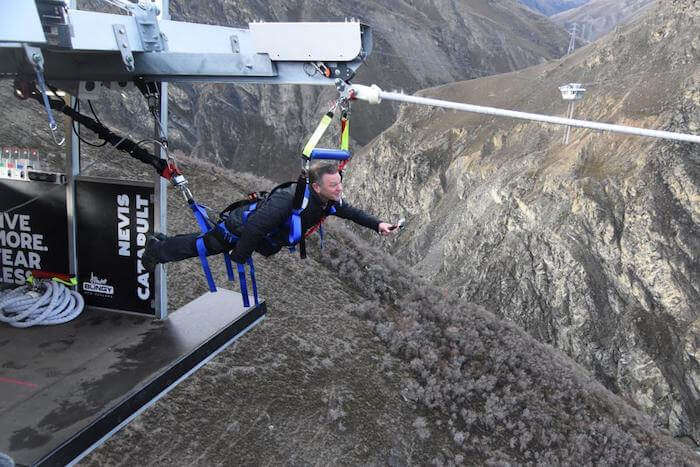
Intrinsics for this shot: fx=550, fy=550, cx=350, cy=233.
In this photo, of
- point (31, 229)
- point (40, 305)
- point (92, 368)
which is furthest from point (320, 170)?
point (31, 229)

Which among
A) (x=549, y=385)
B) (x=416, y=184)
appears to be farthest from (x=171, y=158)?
(x=416, y=184)

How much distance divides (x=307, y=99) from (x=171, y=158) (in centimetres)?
8330

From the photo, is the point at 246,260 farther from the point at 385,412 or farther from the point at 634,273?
the point at 634,273

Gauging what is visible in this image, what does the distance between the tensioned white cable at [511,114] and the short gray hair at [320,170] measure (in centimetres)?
89

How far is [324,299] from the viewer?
454 inches

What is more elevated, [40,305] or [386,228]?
[386,228]

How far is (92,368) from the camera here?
5.56 metres

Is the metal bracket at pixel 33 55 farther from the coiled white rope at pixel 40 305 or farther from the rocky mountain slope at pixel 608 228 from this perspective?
the rocky mountain slope at pixel 608 228

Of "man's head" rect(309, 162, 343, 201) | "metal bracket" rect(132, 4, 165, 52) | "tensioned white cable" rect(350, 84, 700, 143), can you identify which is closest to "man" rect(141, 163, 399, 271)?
"man's head" rect(309, 162, 343, 201)

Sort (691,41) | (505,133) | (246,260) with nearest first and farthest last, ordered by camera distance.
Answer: (246,260) → (691,41) → (505,133)

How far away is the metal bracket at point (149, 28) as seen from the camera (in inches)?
192

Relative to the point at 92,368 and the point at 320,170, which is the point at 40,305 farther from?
the point at 320,170

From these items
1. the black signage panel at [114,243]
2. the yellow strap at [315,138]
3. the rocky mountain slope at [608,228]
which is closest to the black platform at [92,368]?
the black signage panel at [114,243]

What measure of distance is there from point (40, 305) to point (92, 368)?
140cm
